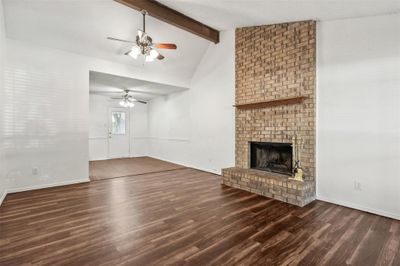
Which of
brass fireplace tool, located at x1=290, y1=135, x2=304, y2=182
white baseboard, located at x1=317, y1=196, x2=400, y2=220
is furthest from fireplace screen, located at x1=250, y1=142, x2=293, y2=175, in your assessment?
white baseboard, located at x1=317, y1=196, x2=400, y2=220

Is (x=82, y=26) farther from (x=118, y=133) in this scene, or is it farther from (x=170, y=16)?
(x=118, y=133)

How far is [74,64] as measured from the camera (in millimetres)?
4535

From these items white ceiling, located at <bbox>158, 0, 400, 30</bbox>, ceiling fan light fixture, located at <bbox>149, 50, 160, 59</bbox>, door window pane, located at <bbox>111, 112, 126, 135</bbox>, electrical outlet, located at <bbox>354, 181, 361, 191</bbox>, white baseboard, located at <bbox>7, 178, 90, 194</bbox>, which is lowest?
white baseboard, located at <bbox>7, 178, 90, 194</bbox>

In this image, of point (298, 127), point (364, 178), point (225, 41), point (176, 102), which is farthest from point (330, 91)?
point (176, 102)

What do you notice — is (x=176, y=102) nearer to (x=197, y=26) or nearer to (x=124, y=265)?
(x=197, y=26)

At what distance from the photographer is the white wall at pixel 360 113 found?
9.49ft

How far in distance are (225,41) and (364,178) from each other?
4.31 meters

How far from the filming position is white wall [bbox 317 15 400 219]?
2893 mm

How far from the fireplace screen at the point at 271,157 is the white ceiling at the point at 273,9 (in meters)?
2.33

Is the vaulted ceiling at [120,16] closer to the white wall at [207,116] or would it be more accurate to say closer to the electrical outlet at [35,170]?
the white wall at [207,116]

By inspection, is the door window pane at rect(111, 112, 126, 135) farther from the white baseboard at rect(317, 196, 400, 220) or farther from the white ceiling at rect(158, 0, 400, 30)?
the white baseboard at rect(317, 196, 400, 220)

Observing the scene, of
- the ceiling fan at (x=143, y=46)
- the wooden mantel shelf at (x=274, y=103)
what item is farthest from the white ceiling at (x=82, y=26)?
the wooden mantel shelf at (x=274, y=103)

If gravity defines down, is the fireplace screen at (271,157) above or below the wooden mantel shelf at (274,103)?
below

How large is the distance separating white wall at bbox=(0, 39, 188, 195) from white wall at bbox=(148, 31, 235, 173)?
2.73 meters
